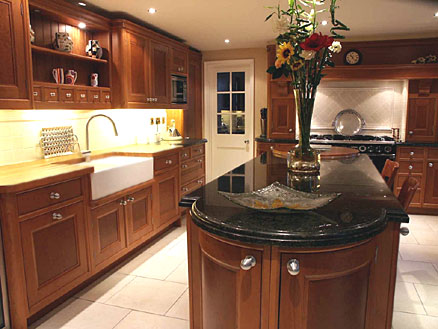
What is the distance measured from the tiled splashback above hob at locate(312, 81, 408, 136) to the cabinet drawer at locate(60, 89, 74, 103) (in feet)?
12.3

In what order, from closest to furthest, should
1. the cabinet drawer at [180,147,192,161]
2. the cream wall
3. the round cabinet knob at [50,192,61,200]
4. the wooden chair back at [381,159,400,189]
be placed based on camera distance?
the round cabinet knob at [50,192,61,200] < the wooden chair back at [381,159,400,189] < the cabinet drawer at [180,147,192,161] < the cream wall

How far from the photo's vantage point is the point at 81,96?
3.28 metres

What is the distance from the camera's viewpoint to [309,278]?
4.46ft

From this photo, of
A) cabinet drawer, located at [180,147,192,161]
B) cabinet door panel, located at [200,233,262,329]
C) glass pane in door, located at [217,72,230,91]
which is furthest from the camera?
glass pane in door, located at [217,72,230,91]

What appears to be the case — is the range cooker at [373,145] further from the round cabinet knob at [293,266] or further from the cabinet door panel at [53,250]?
the round cabinet knob at [293,266]

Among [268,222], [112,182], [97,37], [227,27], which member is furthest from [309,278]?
[227,27]

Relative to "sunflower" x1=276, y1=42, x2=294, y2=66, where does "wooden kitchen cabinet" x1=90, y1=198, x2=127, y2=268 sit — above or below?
below

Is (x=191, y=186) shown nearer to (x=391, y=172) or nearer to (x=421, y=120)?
(x=391, y=172)

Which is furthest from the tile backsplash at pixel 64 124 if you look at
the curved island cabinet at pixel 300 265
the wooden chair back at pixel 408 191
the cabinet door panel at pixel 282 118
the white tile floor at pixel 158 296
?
the wooden chair back at pixel 408 191

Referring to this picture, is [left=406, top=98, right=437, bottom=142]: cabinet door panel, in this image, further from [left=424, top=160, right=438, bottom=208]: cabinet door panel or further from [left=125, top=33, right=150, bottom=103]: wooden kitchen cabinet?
[left=125, top=33, right=150, bottom=103]: wooden kitchen cabinet

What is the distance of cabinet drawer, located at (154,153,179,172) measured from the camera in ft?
12.5

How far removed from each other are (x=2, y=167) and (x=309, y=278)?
2487 mm

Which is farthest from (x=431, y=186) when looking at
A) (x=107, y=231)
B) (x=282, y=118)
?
(x=107, y=231)

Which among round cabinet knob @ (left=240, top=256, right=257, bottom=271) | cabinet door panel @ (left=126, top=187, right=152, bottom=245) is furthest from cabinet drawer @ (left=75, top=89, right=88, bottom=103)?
round cabinet knob @ (left=240, top=256, right=257, bottom=271)
